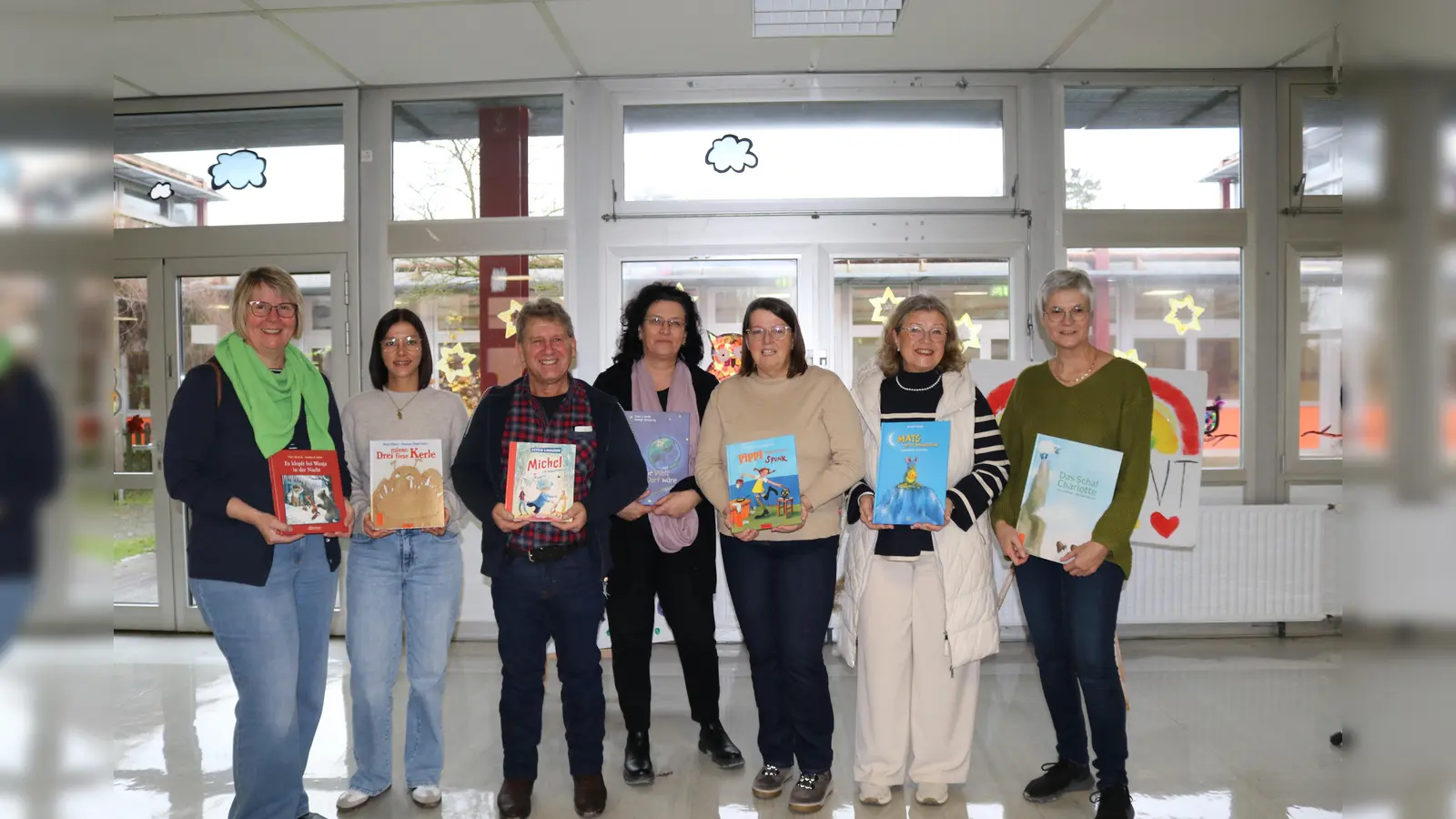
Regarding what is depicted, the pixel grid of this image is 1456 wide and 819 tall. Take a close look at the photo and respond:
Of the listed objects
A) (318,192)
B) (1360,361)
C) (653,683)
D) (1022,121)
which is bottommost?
(653,683)

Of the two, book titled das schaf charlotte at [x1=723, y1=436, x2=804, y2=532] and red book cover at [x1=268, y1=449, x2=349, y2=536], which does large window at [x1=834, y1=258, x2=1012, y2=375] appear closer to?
book titled das schaf charlotte at [x1=723, y1=436, x2=804, y2=532]

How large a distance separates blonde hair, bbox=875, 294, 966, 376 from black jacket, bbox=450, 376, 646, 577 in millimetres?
879

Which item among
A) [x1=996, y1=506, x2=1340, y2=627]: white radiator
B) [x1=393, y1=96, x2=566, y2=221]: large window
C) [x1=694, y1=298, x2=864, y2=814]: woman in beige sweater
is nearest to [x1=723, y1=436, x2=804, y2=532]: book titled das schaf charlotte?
[x1=694, y1=298, x2=864, y2=814]: woman in beige sweater

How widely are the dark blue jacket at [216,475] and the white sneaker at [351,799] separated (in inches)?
37.4

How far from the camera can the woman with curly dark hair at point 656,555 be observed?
304 cm

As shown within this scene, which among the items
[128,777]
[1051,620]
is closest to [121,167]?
[128,777]

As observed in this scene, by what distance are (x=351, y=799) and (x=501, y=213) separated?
3.23 meters

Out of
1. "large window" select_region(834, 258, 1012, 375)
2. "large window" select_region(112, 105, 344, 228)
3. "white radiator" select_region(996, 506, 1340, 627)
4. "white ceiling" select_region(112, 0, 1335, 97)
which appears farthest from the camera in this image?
"large window" select_region(112, 105, 344, 228)

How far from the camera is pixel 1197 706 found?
3.77 meters

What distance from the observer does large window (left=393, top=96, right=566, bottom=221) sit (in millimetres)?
4961

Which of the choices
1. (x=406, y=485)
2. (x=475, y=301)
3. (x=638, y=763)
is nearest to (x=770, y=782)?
(x=638, y=763)

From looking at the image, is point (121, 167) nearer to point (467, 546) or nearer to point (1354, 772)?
point (467, 546)

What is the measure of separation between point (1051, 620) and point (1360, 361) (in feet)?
8.57

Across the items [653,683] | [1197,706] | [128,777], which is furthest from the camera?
[653,683]
